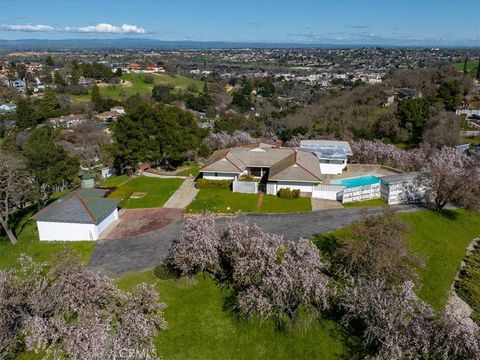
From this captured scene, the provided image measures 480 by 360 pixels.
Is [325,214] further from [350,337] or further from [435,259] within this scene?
[350,337]

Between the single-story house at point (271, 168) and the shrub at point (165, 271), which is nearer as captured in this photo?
the shrub at point (165, 271)

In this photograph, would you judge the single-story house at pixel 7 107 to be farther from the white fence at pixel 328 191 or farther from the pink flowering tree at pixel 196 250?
the pink flowering tree at pixel 196 250

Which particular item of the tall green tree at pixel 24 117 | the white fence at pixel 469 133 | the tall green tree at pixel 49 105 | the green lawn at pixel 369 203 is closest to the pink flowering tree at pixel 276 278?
the green lawn at pixel 369 203

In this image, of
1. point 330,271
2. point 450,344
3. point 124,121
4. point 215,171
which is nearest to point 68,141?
point 124,121

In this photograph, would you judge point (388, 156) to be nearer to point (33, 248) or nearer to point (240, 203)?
point (240, 203)

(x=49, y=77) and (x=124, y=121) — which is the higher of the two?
(x=124, y=121)
